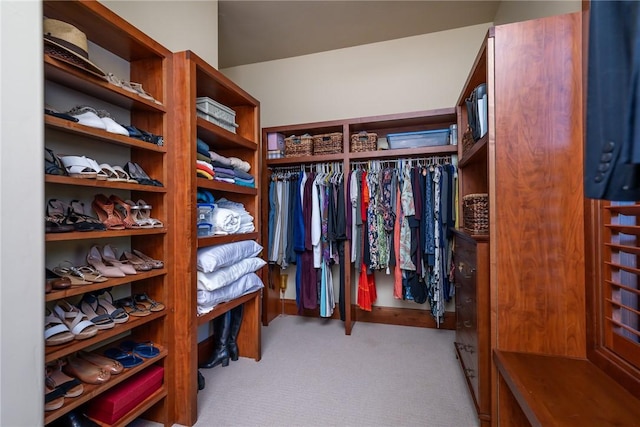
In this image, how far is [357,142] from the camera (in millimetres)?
2656

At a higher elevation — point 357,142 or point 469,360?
point 357,142

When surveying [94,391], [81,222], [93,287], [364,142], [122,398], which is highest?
[364,142]

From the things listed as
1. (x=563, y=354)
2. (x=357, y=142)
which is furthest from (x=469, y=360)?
(x=357, y=142)

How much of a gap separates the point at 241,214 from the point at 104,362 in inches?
42.0

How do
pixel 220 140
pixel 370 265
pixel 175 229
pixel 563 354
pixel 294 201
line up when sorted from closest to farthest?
pixel 563 354, pixel 175 229, pixel 220 140, pixel 370 265, pixel 294 201

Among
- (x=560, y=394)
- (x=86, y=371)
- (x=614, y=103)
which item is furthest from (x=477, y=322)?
(x=86, y=371)

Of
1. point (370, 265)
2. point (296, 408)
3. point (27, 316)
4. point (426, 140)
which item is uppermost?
point (426, 140)

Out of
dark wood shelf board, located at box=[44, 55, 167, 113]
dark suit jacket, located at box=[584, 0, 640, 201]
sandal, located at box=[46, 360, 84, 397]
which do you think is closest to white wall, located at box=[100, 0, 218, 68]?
dark wood shelf board, located at box=[44, 55, 167, 113]

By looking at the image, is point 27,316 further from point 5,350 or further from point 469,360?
point 469,360

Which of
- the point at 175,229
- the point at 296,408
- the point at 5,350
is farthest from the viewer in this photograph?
the point at 296,408

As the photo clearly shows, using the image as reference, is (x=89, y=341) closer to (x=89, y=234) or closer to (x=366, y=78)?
(x=89, y=234)

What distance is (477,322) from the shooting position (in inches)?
56.0

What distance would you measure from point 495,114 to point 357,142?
4.78 ft

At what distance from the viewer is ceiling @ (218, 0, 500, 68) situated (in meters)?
2.35
